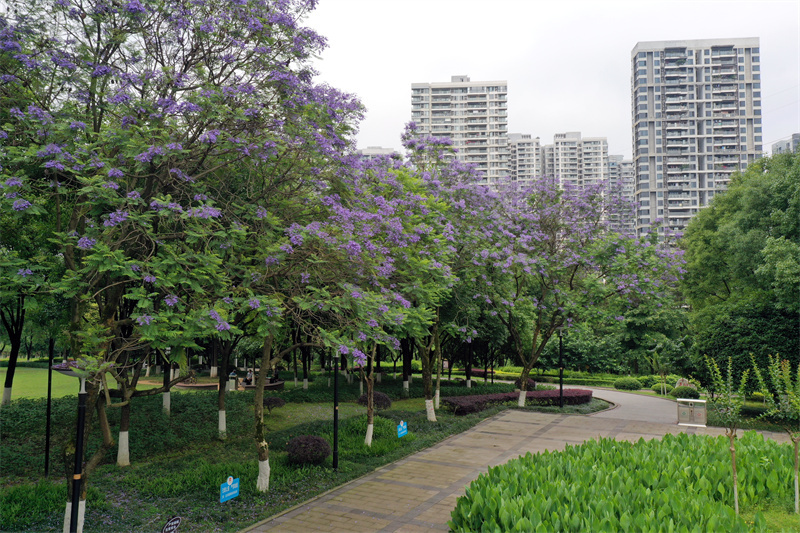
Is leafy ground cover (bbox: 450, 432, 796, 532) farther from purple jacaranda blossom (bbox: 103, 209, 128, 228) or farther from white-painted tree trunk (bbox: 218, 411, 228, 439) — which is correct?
white-painted tree trunk (bbox: 218, 411, 228, 439)

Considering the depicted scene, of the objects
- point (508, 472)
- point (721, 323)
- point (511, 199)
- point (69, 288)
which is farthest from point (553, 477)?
point (721, 323)

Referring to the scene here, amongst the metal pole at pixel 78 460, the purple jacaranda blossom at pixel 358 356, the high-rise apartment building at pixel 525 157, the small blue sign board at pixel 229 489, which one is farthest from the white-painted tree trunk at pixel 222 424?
the high-rise apartment building at pixel 525 157

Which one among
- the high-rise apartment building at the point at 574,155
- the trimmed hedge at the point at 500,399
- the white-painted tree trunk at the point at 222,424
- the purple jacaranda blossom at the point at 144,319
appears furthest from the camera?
the high-rise apartment building at the point at 574,155

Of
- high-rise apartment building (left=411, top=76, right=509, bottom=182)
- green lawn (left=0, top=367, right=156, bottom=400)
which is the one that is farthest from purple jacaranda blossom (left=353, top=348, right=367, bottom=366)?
high-rise apartment building (left=411, top=76, right=509, bottom=182)

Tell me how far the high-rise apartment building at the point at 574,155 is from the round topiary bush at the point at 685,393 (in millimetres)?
83963

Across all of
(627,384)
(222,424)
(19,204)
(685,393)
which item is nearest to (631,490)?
(19,204)

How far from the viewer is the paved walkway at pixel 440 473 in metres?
9.73

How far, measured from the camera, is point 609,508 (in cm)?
696

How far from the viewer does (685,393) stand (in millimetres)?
30219

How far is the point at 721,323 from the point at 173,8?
70.4ft

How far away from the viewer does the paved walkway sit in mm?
9727

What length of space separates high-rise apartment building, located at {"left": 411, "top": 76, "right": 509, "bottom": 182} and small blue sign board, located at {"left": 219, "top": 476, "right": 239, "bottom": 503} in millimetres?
94323

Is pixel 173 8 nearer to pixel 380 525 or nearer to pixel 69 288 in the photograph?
pixel 69 288

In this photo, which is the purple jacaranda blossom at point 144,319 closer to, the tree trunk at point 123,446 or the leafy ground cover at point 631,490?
the leafy ground cover at point 631,490
